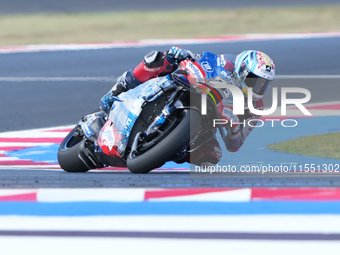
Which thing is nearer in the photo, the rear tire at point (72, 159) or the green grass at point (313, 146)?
the rear tire at point (72, 159)

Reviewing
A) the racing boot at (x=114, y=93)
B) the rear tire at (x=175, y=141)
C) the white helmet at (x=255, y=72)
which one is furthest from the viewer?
the racing boot at (x=114, y=93)

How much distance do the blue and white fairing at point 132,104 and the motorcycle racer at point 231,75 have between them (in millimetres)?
184

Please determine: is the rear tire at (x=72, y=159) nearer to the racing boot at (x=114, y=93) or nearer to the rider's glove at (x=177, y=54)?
the racing boot at (x=114, y=93)

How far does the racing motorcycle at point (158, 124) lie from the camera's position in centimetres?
345

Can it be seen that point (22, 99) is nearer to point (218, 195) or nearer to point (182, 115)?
point (182, 115)

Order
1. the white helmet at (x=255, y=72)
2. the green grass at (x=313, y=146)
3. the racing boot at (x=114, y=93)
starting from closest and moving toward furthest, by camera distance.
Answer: the white helmet at (x=255, y=72) < the racing boot at (x=114, y=93) < the green grass at (x=313, y=146)
